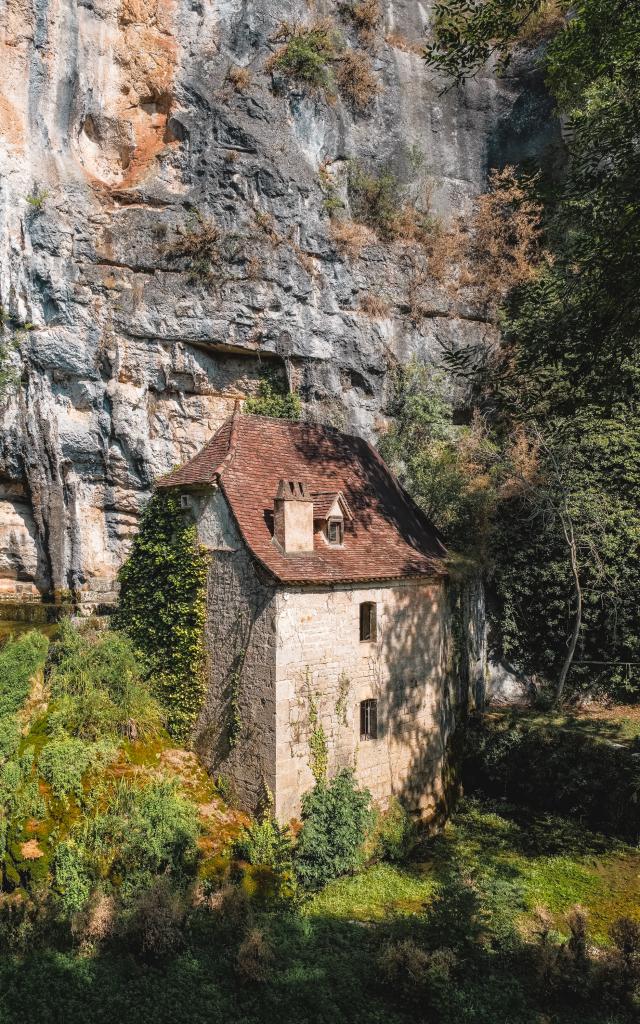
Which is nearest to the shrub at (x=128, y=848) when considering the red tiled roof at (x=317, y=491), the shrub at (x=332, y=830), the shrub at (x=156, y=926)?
the shrub at (x=156, y=926)

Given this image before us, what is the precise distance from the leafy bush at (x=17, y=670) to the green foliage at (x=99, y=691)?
46 cm

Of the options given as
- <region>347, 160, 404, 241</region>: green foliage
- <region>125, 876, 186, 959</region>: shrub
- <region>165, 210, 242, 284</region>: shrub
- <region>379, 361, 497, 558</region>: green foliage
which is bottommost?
<region>125, 876, 186, 959</region>: shrub

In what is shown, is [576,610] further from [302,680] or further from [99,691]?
[99,691]

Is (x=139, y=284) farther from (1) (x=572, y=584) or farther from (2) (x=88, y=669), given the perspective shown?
(1) (x=572, y=584)

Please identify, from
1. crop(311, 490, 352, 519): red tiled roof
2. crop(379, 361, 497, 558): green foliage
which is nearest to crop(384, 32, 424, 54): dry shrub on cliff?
crop(379, 361, 497, 558): green foliage

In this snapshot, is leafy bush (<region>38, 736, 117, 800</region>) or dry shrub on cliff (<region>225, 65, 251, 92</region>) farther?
dry shrub on cliff (<region>225, 65, 251, 92</region>)

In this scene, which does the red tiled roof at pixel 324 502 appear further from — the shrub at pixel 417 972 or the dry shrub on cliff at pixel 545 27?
the dry shrub on cliff at pixel 545 27

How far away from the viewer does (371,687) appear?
13.9m

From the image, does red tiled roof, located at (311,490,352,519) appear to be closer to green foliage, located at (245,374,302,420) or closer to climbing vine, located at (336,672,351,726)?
climbing vine, located at (336,672,351,726)

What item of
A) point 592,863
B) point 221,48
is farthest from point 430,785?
point 221,48

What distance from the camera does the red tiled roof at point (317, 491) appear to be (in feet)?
43.4

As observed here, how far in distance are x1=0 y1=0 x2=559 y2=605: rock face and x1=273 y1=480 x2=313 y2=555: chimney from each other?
40.8 ft

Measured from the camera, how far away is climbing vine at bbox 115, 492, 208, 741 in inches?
550

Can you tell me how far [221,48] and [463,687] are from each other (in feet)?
87.7
